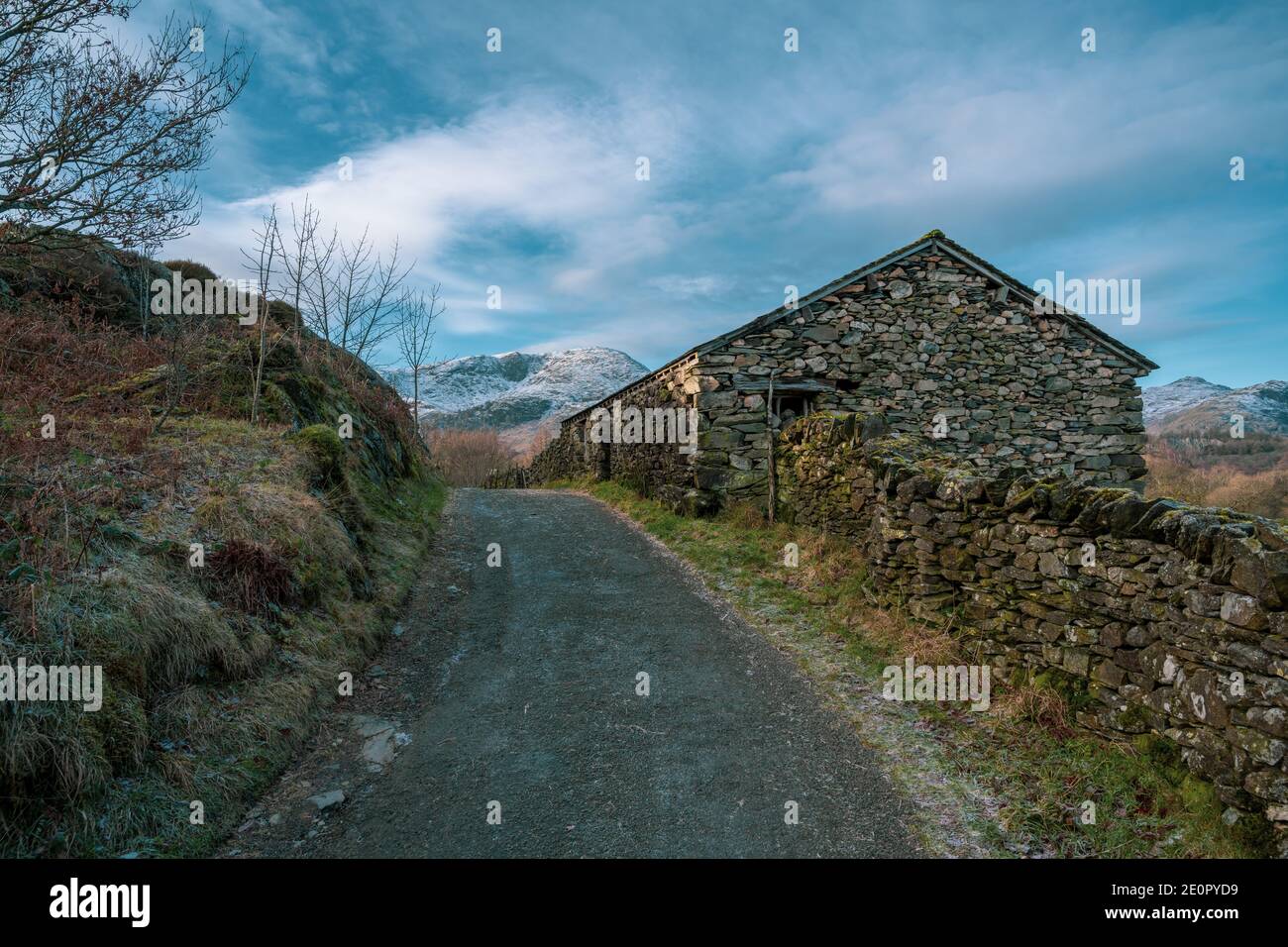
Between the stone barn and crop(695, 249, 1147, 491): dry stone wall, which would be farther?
crop(695, 249, 1147, 491): dry stone wall

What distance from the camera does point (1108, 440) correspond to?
47.2 feet

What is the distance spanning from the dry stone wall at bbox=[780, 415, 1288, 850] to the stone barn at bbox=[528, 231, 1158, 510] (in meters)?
6.28

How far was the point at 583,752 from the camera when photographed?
482cm

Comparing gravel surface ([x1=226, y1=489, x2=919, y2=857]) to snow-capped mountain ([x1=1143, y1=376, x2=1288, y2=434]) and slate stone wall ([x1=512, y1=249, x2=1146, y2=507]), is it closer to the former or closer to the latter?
slate stone wall ([x1=512, y1=249, x2=1146, y2=507])

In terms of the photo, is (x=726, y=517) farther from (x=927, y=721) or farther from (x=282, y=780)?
(x=282, y=780)

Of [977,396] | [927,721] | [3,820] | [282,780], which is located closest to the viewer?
[3,820]

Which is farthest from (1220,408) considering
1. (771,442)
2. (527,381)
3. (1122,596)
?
(527,381)

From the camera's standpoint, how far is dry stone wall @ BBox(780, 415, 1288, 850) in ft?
11.4

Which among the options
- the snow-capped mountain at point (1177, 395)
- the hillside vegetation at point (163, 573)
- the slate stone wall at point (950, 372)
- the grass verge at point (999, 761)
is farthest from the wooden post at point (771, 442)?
the snow-capped mountain at point (1177, 395)

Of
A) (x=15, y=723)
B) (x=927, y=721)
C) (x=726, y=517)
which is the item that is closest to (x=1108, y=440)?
(x=726, y=517)

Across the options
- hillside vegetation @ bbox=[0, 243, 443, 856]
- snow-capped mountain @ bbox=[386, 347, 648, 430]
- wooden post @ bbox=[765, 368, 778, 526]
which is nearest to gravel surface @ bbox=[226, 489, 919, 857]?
hillside vegetation @ bbox=[0, 243, 443, 856]

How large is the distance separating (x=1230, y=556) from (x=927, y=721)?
8.28 feet

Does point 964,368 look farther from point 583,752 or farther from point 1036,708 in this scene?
point 583,752

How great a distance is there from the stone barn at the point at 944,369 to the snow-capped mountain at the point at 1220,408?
17.5m
